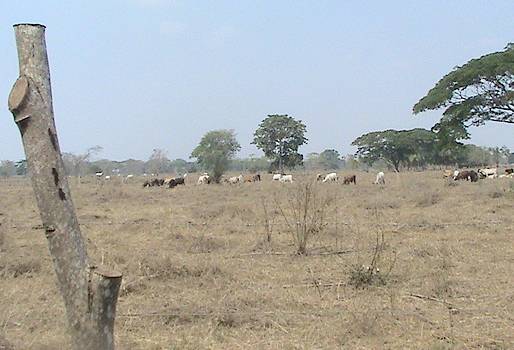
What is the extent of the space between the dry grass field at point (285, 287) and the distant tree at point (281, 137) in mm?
35385

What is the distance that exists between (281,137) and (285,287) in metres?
40.3

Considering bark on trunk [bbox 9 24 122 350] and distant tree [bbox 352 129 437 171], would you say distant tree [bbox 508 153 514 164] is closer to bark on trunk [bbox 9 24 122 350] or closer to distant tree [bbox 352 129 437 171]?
distant tree [bbox 352 129 437 171]

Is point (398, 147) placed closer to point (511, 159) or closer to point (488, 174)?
point (488, 174)

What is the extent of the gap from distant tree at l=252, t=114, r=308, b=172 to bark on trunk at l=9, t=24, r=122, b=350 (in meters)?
43.4

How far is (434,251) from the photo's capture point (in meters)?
7.17

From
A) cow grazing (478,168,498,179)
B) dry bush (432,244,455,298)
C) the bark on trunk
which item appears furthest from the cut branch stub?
cow grazing (478,168,498,179)

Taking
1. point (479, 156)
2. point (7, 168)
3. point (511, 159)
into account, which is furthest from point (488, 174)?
point (7, 168)

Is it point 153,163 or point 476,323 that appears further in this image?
point 153,163

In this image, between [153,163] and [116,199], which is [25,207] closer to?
[116,199]

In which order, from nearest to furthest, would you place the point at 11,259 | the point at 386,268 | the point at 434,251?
the point at 386,268 < the point at 11,259 < the point at 434,251

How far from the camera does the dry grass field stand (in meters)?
4.10

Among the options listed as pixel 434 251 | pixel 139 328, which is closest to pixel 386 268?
pixel 434 251

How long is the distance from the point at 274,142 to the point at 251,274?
131 feet

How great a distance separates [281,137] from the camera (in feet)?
150
